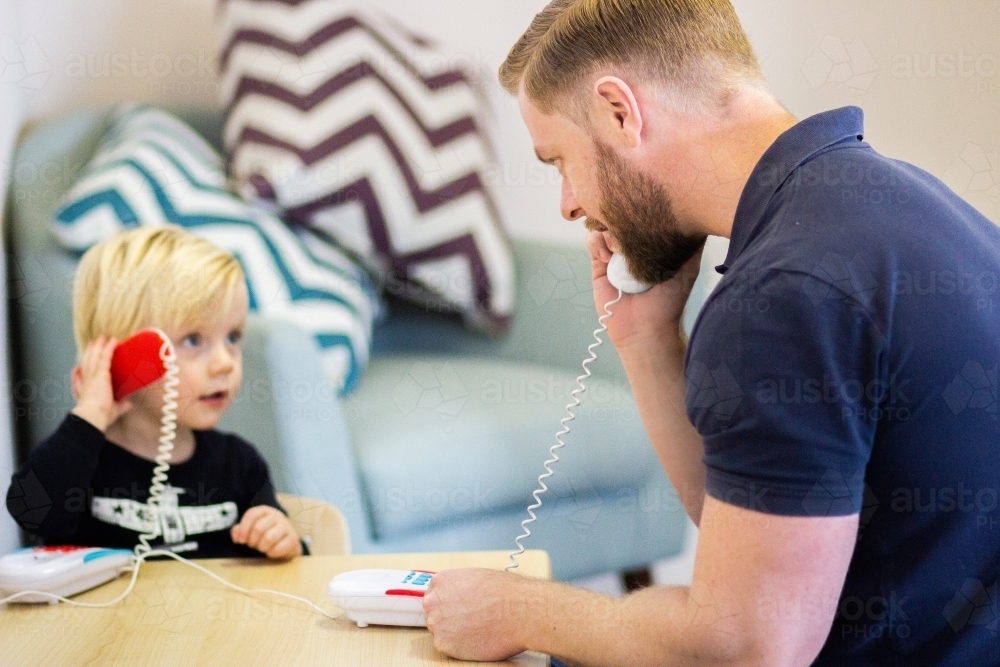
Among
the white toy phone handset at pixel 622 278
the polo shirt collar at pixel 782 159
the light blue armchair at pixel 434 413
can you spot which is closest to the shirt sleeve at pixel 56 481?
the light blue armchair at pixel 434 413

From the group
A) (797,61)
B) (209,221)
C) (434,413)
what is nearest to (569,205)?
(434,413)

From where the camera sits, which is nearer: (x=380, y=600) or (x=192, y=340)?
(x=380, y=600)

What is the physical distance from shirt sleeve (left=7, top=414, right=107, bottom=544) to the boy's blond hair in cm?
17

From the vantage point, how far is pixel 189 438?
49.1 inches

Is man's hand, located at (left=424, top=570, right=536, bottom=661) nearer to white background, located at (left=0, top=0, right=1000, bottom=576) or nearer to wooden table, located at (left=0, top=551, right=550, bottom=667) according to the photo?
wooden table, located at (left=0, top=551, right=550, bottom=667)

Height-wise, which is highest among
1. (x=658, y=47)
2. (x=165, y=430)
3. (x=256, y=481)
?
(x=658, y=47)

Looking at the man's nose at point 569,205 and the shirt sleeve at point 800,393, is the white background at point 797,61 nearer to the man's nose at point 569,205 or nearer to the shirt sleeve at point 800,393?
the man's nose at point 569,205

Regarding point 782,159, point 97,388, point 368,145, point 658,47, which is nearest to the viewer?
point 782,159

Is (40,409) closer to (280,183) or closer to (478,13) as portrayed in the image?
(280,183)

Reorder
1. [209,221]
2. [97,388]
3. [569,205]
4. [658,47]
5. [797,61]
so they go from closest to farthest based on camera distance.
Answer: [658,47] → [569,205] → [97,388] → [209,221] → [797,61]

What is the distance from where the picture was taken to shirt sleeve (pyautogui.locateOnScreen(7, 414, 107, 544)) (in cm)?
105

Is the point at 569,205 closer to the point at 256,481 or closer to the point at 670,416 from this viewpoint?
the point at 670,416

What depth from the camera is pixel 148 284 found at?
1222 millimetres

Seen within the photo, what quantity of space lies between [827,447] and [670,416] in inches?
14.6
